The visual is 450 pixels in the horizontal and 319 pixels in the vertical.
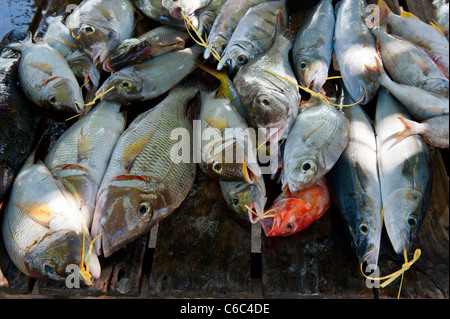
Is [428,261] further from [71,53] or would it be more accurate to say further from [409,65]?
[71,53]

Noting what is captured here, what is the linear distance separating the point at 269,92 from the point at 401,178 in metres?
1.00

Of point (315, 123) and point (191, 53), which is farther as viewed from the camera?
point (191, 53)

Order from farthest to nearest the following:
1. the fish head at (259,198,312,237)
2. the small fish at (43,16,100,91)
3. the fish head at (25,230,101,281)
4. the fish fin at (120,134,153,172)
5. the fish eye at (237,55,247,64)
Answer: the small fish at (43,16,100,91)
the fish eye at (237,55,247,64)
the fish fin at (120,134,153,172)
the fish head at (259,198,312,237)
the fish head at (25,230,101,281)

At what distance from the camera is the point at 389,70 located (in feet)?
8.42

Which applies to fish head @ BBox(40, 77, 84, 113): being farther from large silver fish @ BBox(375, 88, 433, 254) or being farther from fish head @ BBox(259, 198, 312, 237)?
large silver fish @ BBox(375, 88, 433, 254)

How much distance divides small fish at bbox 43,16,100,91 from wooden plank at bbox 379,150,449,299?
8.34 ft

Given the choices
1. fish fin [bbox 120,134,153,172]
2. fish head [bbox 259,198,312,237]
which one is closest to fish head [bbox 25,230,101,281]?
fish fin [bbox 120,134,153,172]

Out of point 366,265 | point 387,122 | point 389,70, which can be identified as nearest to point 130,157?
point 366,265

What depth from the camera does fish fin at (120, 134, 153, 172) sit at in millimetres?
2171

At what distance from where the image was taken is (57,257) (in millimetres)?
1818

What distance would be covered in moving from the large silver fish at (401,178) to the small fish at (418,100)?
0.20 feet

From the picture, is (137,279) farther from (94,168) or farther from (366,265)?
(366,265)

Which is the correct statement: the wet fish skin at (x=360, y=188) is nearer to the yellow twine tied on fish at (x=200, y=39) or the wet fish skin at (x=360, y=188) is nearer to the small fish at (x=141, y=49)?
the yellow twine tied on fish at (x=200, y=39)
